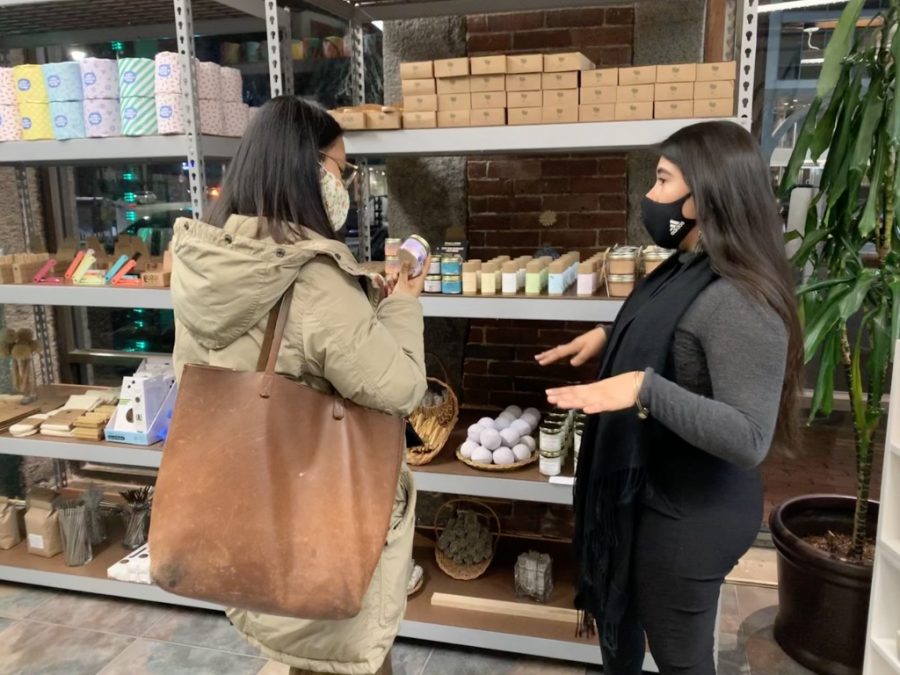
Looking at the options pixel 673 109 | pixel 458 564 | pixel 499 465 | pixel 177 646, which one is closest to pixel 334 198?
pixel 673 109

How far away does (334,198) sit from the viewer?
1472mm

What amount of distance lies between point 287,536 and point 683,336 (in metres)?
0.86

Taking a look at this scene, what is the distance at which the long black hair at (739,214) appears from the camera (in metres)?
1.37

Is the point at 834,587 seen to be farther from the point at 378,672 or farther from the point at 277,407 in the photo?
the point at 277,407

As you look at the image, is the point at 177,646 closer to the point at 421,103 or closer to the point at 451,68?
the point at 421,103

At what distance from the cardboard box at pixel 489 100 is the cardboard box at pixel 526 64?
0.07 meters

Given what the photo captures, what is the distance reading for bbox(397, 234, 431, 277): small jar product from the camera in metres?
1.57

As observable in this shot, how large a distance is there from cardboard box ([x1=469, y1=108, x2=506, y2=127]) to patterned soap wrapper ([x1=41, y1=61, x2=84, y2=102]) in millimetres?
1379

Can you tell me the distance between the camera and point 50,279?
2.73 m

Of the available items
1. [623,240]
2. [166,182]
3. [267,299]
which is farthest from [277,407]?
[166,182]

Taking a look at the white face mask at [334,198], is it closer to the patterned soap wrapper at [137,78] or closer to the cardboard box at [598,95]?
the cardboard box at [598,95]

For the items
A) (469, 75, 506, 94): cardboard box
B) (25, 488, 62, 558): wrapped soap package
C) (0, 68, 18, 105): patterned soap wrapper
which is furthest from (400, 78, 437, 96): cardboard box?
(25, 488, 62, 558): wrapped soap package

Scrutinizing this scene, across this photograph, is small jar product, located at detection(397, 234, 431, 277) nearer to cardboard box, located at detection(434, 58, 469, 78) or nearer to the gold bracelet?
the gold bracelet

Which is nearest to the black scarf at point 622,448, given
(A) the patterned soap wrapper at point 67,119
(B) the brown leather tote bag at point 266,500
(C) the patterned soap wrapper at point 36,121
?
(B) the brown leather tote bag at point 266,500
